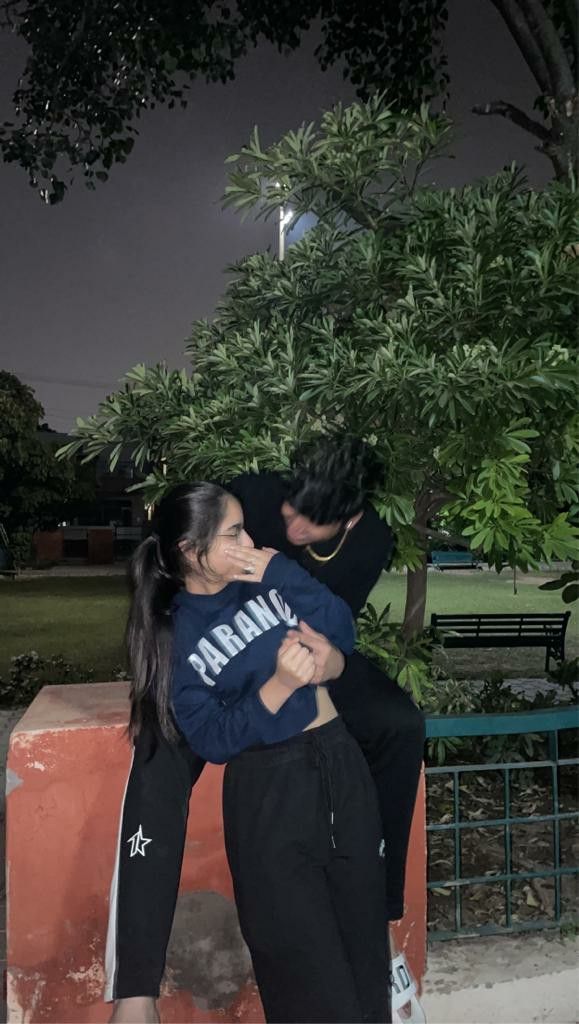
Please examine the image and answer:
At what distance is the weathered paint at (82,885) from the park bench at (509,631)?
682cm

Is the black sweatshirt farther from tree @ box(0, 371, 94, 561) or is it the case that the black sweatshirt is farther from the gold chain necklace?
tree @ box(0, 371, 94, 561)

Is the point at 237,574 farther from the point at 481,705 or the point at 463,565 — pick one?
the point at 463,565

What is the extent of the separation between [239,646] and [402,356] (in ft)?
4.28

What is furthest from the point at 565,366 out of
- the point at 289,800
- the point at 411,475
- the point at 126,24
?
the point at 126,24

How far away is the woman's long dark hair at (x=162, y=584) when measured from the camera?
2.00 meters

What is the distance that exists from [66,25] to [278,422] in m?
4.42

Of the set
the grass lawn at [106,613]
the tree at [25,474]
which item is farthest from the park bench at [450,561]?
the tree at [25,474]

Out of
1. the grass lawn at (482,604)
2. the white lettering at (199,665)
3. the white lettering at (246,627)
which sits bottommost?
the grass lawn at (482,604)

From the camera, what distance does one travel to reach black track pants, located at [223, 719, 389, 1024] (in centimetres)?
189

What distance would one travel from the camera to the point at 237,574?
80.0 inches

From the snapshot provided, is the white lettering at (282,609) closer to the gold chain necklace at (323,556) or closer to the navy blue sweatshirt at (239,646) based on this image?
the navy blue sweatshirt at (239,646)

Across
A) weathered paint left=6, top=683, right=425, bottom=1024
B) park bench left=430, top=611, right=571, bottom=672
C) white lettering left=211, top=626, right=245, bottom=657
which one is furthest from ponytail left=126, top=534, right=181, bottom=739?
park bench left=430, top=611, right=571, bottom=672

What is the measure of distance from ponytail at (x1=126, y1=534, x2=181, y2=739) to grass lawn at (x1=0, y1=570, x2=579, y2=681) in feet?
15.5

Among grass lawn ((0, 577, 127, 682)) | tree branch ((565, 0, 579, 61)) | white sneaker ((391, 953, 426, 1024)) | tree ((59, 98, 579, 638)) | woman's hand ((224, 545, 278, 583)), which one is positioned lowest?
grass lawn ((0, 577, 127, 682))
